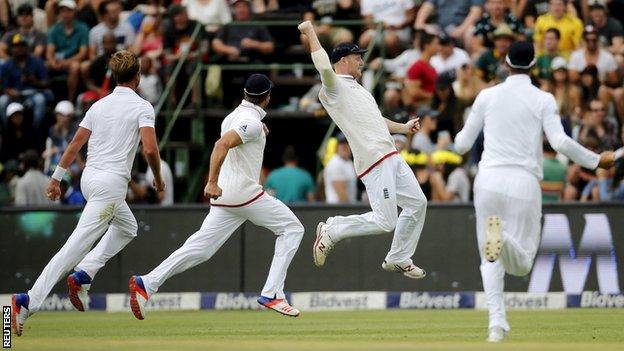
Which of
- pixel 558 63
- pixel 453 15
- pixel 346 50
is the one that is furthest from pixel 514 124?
pixel 453 15

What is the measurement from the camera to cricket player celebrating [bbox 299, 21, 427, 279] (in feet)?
43.4

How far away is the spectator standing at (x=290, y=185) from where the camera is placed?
19531mm

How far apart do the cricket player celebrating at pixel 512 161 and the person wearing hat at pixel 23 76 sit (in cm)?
1238

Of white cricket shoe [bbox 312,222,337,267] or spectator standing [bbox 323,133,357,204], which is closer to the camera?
white cricket shoe [bbox 312,222,337,267]

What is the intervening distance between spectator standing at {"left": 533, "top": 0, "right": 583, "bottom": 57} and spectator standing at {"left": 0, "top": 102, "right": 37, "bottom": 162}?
7.66 meters

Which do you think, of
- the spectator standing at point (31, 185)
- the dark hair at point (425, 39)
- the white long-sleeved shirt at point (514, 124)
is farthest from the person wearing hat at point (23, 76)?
the white long-sleeved shirt at point (514, 124)

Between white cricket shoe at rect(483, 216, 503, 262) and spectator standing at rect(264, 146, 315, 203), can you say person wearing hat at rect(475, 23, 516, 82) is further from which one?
white cricket shoe at rect(483, 216, 503, 262)

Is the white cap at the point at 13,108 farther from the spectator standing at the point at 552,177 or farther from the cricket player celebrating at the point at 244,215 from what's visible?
the cricket player celebrating at the point at 244,215

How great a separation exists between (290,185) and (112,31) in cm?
504

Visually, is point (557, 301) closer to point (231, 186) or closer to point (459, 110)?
point (459, 110)

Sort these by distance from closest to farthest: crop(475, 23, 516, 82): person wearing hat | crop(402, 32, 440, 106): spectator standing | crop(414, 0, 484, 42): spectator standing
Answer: crop(475, 23, 516, 82): person wearing hat, crop(402, 32, 440, 106): spectator standing, crop(414, 0, 484, 42): spectator standing

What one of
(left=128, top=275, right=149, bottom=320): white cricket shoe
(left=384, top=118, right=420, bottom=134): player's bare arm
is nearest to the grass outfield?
(left=128, top=275, right=149, bottom=320): white cricket shoe

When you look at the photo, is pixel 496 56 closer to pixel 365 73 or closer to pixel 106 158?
pixel 365 73

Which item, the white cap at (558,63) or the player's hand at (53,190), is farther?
the white cap at (558,63)
